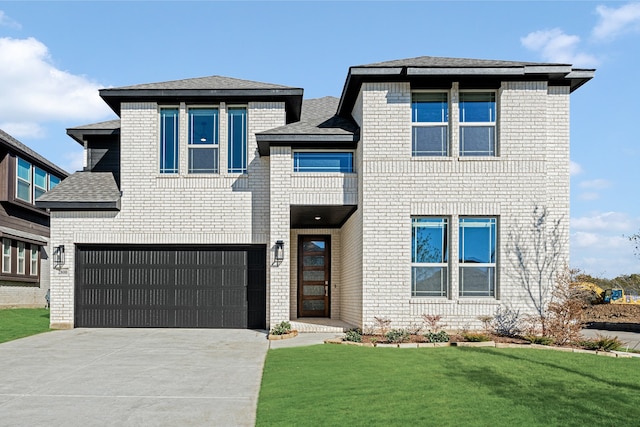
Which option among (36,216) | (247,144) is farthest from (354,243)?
(36,216)

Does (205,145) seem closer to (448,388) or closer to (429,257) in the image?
(429,257)

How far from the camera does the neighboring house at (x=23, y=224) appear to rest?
22516 millimetres

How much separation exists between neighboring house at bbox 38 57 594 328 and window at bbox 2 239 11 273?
837 cm

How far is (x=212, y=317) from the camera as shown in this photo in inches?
612

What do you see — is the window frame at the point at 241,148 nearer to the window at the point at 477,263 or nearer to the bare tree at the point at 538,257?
the window at the point at 477,263

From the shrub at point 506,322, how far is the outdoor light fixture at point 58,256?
36.4ft

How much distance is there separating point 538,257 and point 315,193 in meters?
5.50

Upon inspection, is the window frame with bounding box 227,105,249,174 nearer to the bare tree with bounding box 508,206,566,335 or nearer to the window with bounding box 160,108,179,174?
the window with bounding box 160,108,179,174

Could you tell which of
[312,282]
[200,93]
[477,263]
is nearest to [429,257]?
[477,263]

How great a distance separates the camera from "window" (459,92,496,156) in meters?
13.7

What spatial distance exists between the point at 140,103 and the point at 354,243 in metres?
6.84

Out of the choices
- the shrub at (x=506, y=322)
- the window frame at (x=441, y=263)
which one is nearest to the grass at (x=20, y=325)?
the window frame at (x=441, y=263)

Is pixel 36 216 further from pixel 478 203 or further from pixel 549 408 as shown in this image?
pixel 549 408

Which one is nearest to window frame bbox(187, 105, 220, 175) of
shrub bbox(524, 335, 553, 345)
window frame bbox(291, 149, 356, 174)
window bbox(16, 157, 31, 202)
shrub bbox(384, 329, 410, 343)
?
window frame bbox(291, 149, 356, 174)
